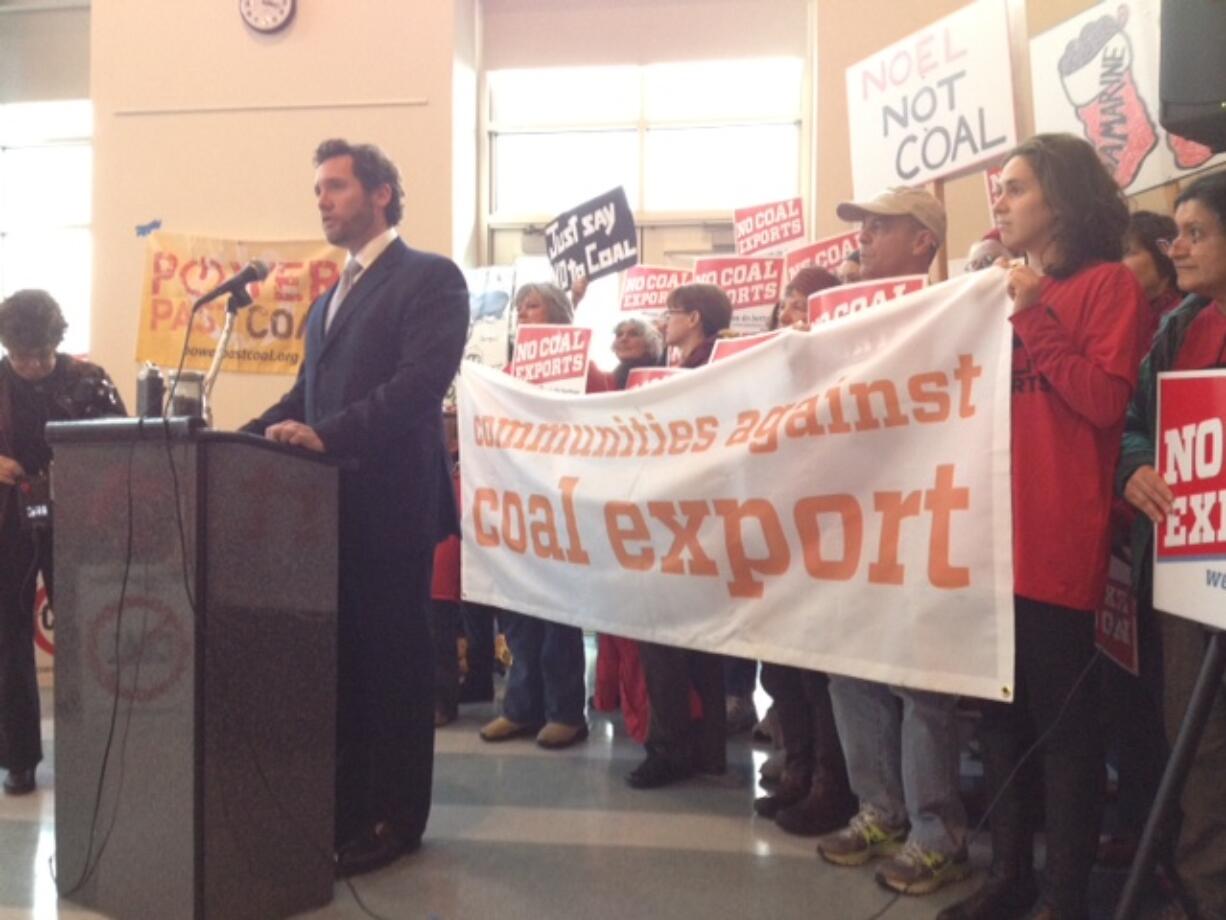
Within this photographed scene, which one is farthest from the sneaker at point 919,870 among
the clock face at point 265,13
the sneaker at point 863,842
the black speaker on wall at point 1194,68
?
the clock face at point 265,13

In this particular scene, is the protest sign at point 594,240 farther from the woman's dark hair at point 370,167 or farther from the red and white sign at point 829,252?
the woman's dark hair at point 370,167

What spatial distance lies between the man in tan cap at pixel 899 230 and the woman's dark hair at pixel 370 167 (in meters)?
1.06

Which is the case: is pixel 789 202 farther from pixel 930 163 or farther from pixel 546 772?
pixel 546 772

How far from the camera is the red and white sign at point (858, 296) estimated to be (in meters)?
2.29

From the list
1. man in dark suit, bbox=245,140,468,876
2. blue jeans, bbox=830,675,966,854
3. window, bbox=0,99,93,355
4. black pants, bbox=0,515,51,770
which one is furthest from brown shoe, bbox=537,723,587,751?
window, bbox=0,99,93,355

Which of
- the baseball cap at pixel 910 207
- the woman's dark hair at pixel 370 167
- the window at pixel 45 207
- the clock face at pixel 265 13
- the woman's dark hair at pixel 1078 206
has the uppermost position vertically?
the clock face at pixel 265 13

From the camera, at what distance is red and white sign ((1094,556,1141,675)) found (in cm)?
212

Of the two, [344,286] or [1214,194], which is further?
[344,286]

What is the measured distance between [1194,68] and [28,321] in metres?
3.02

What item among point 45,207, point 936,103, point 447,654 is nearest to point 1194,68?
point 936,103

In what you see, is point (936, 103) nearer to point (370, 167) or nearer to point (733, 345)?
point (733, 345)

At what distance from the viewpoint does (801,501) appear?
88.4 inches

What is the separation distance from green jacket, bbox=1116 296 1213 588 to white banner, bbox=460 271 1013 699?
8.4 inches

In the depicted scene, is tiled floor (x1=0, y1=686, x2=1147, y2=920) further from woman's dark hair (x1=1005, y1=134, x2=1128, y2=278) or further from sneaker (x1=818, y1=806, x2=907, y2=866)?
woman's dark hair (x1=1005, y1=134, x2=1128, y2=278)
